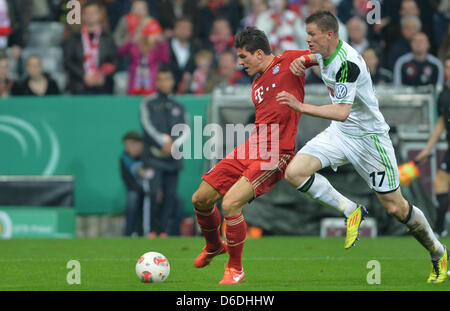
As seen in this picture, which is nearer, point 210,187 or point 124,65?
point 210,187

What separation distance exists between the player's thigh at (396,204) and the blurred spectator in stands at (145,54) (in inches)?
311

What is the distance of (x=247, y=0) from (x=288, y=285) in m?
10.4

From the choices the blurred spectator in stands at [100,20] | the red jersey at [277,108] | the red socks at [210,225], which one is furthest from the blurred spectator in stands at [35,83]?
the red jersey at [277,108]

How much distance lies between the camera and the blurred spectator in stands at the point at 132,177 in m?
14.1

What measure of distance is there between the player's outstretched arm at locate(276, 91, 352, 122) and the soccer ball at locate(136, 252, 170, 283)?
176cm

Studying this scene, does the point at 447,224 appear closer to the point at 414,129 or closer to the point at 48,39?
the point at 414,129

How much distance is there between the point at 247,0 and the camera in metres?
17.1

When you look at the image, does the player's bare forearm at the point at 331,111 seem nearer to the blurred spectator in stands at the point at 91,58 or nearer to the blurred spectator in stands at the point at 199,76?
the blurred spectator in stands at the point at 199,76

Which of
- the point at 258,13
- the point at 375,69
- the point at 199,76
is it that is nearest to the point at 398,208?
the point at 375,69

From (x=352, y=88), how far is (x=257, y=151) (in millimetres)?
1035

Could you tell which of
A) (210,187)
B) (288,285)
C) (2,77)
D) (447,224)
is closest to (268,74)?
(210,187)

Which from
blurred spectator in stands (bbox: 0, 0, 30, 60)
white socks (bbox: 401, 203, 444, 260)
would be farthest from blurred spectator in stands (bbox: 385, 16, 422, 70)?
white socks (bbox: 401, 203, 444, 260)

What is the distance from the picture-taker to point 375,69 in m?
14.4

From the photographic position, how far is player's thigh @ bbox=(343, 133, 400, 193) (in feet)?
25.7
